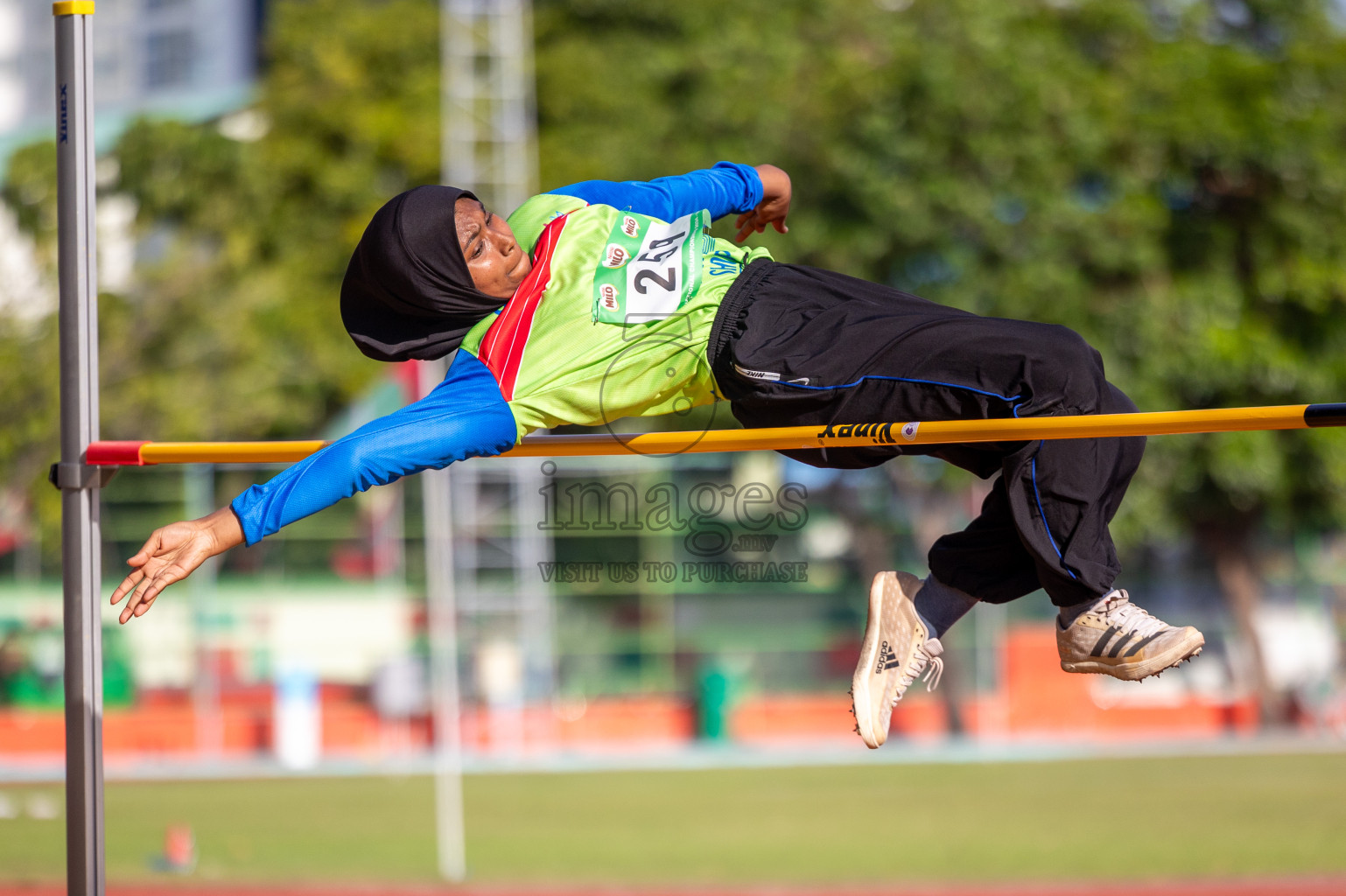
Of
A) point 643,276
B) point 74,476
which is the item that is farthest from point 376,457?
point 74,476

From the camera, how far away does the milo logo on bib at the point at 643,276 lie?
340 centimetres

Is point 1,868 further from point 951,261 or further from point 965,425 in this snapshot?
point 951,261

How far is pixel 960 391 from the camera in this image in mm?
3285

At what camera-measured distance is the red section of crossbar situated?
3.59m

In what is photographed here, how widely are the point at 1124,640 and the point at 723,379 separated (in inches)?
41.8

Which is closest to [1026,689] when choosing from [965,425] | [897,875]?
[897,875]

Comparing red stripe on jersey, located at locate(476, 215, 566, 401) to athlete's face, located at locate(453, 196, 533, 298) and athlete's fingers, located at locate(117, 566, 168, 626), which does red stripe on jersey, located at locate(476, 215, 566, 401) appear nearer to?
athlete's face, located at locate(453, 196, 533, 298)

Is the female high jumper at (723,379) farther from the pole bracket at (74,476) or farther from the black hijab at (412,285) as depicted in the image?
the pole bracket at (74,476)

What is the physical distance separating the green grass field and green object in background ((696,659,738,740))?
2554 mm

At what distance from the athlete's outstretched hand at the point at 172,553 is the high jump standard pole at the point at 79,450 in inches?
22.1

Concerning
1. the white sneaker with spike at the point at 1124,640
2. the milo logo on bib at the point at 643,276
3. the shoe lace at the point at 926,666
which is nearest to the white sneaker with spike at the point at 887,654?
the shoe lace at the point at 926,666

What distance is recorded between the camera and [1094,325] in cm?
1734

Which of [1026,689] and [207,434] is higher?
[207,434]

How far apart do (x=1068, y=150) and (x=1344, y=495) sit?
17.3 ft
